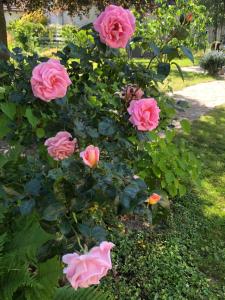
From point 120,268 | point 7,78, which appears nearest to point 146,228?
point 120,268

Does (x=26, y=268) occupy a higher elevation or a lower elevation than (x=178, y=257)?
higher

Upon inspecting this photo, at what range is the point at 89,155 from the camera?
1718mm

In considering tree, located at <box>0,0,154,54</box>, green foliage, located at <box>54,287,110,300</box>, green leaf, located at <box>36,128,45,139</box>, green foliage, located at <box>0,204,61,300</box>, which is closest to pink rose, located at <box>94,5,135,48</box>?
green leaf, located at <box>36,128,45,139</box>

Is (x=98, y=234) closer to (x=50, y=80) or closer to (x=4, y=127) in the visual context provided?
(x=50, y=80)

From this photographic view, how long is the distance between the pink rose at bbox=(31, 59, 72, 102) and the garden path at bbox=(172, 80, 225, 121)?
7186 mm

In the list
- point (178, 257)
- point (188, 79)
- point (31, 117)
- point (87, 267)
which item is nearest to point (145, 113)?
point (31, 117)

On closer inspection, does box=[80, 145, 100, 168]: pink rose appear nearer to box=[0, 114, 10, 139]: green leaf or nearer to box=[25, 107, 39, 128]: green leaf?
box=[25, 107, 39, 128]: green leaf

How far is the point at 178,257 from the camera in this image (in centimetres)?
359

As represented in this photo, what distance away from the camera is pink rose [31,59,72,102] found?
6.14 feet

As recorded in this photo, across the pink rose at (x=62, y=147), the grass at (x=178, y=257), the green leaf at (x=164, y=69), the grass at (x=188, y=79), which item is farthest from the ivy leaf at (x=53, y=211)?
the grass at (x=188, y=79)

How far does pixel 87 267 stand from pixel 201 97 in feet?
34.5

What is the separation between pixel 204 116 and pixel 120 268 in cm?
640

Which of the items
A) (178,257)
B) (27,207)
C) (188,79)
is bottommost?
(188,79)

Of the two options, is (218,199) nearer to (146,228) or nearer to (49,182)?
(146,228)
